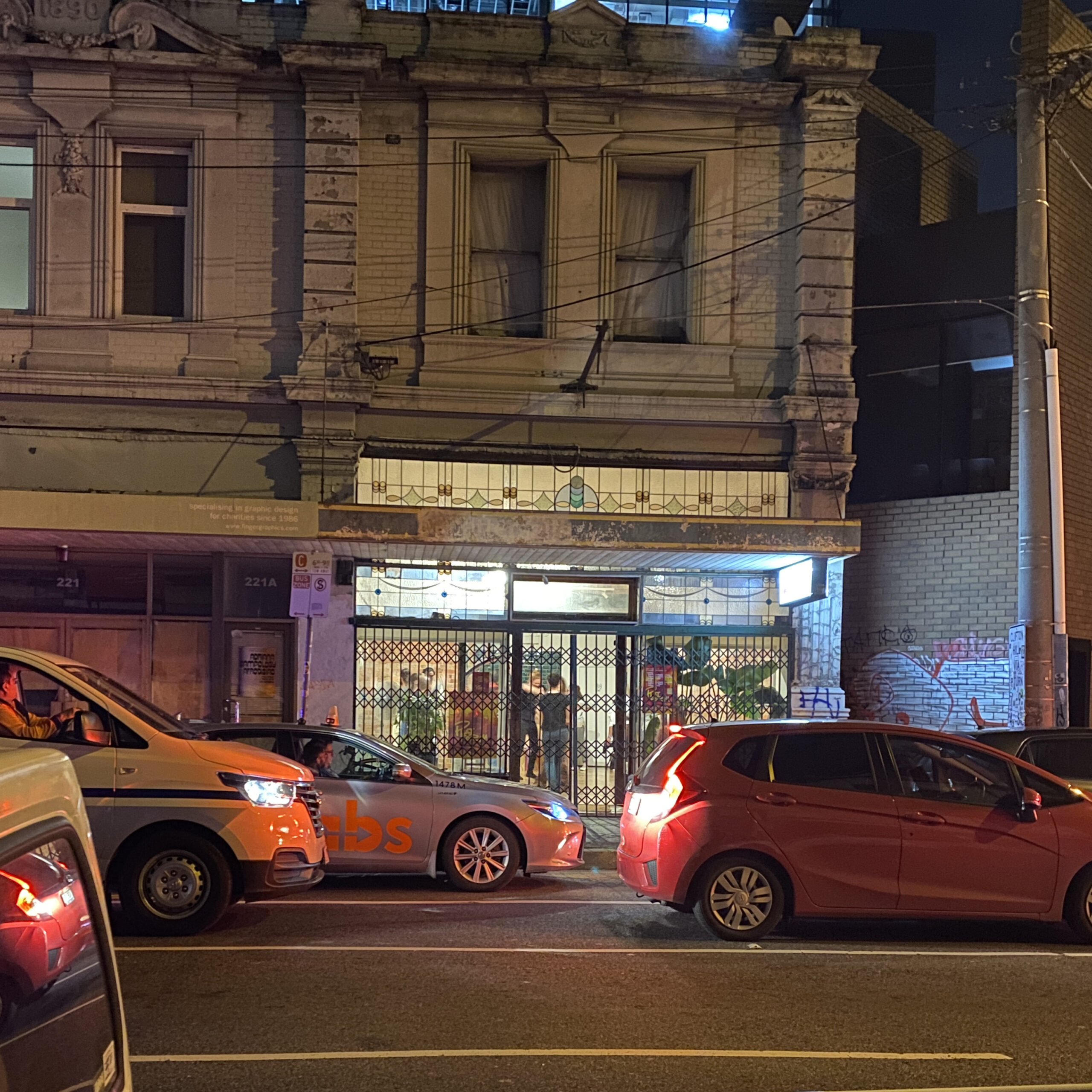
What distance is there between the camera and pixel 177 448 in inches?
641

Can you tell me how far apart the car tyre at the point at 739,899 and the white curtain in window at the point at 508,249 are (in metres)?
9.58

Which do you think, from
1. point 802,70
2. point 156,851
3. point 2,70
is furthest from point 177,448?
point 802,70

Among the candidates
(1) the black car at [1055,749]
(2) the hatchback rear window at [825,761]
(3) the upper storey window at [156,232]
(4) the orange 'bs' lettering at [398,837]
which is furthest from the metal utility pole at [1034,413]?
(3) the upper storey window at [156,232]

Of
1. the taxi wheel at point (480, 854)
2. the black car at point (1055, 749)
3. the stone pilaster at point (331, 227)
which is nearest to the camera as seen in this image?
the black car at point (1055, 749)

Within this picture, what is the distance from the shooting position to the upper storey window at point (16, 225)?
648 inches

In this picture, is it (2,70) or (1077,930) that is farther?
(2,70)

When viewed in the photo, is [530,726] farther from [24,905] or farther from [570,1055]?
[24,905]

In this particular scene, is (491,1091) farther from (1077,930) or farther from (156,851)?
(1077,930)

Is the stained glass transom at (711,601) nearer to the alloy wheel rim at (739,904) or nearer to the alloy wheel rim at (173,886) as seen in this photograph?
the alloy wheel rim at (739,904)

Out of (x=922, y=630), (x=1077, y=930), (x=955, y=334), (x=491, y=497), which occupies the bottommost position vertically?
(x=1077, y=930)

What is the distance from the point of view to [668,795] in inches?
368

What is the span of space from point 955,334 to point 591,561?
19.4 ft

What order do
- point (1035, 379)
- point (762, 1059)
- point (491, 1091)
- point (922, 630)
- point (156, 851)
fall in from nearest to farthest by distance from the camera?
point (491, 1091), point (762, 1059), point (156, 851), point (1035, 379), point (922, 630)

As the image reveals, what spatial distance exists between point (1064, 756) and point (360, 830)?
19.6 ft
